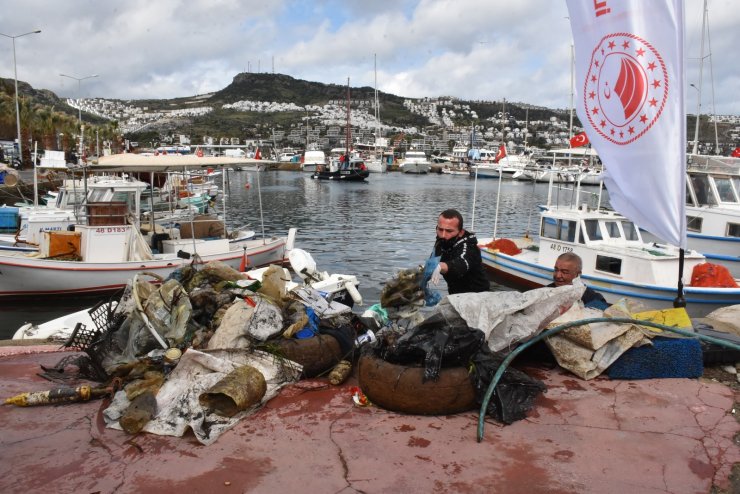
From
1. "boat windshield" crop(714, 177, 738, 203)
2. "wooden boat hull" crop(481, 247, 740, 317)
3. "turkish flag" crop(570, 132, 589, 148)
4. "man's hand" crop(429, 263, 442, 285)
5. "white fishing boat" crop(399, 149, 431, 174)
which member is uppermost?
"white fishing boat" crop(399, 149, 431, 174)

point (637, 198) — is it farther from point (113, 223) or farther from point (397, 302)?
point (113, 223)

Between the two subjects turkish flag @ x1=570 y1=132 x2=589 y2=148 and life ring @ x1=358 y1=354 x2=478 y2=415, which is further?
turkish flag @ x1=570 y1=132 x2=589 y2=148

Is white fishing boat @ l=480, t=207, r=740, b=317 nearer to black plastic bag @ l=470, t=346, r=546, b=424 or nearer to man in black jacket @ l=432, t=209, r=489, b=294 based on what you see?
man in black jacket @ l=432, t=209, r=489, b=294

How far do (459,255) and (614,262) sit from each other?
9421 millimetres

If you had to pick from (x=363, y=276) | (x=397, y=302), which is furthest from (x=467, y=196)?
(x=397, y=302)

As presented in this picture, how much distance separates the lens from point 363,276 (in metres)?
20.4

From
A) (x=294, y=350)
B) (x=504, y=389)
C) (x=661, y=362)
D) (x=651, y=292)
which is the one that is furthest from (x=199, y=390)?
(x=651, y=292)

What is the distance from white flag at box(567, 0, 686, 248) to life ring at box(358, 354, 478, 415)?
241 centimetres

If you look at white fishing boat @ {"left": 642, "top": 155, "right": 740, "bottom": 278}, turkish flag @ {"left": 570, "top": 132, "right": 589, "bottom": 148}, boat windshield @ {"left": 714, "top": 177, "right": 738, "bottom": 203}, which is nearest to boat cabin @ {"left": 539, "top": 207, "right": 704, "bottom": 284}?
turkish flag @ {"left": 570, "top": 132, "right": 589, "bottom": 148}

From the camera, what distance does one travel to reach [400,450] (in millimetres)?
3705

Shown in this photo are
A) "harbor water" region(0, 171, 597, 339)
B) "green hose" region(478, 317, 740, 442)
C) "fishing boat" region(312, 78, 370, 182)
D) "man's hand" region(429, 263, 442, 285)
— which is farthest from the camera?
"fishing boat" region(312, 78, 370, 182)

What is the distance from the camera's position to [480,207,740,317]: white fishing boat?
470 inches

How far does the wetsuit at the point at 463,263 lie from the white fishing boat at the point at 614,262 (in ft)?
27.0

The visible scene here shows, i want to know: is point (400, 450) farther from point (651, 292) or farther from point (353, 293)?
point (651, 292)
